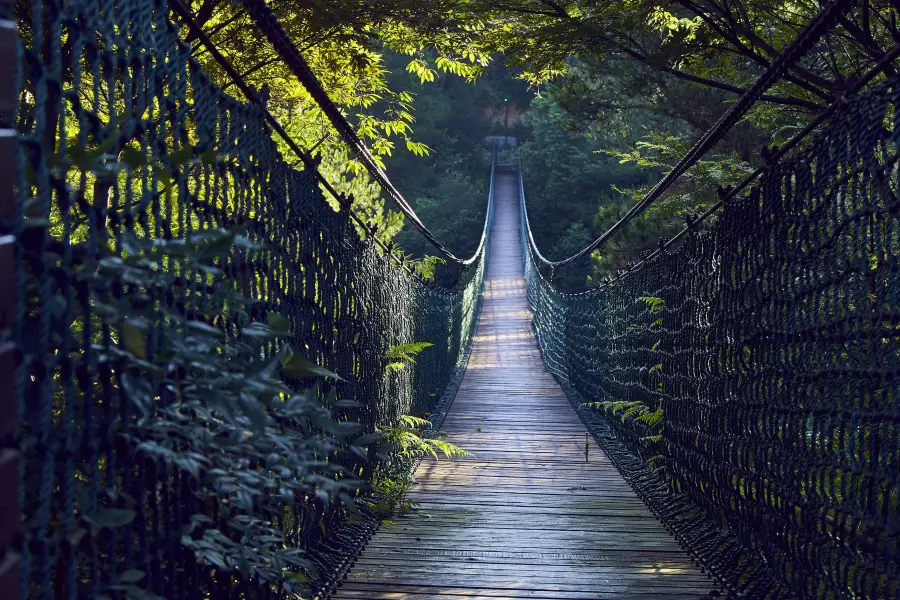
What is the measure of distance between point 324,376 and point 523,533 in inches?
48.4

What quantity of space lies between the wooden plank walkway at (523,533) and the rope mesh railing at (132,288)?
374 mm

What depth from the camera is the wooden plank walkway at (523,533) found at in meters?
2.24

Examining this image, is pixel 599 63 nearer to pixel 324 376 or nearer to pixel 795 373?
pixel 795 373

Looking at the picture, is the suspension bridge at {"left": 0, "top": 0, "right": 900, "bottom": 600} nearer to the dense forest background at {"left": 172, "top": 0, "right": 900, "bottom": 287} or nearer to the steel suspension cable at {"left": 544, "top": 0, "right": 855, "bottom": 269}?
the steel suspension cable at {"left": 544, "top": 0, "right": 855, "bottom": 269}

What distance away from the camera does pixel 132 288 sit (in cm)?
108

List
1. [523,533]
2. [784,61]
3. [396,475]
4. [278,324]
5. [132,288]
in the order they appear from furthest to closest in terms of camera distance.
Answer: [396,475] → [523,533] → [784,61] → [132,288] → [278,324]

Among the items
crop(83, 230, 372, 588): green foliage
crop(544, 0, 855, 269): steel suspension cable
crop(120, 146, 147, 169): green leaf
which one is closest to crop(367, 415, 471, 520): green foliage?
crop(544, 0, 855, 269): steel suspension cable

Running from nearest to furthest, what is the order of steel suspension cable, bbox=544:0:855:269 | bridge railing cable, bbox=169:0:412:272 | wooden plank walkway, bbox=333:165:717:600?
bridge railing cable, bbox=169:0:412:272
steel suspension cable, bbox=544:0:855:269
wooden plank walkway, bbox=333:165:717:600

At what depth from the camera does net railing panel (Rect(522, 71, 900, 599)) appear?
4.75 feet

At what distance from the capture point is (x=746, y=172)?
17.1 feet

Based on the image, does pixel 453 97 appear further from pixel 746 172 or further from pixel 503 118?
pixel 746 172

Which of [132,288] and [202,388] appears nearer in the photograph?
[202,388]

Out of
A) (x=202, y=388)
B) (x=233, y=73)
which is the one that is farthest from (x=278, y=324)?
(x=233, y=73)

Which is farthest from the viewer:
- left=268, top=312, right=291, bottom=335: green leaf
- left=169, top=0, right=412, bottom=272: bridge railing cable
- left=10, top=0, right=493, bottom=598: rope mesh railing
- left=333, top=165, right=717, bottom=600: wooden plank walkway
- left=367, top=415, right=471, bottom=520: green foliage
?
left=367, top=415, right=471, bottom=520: green foliage
